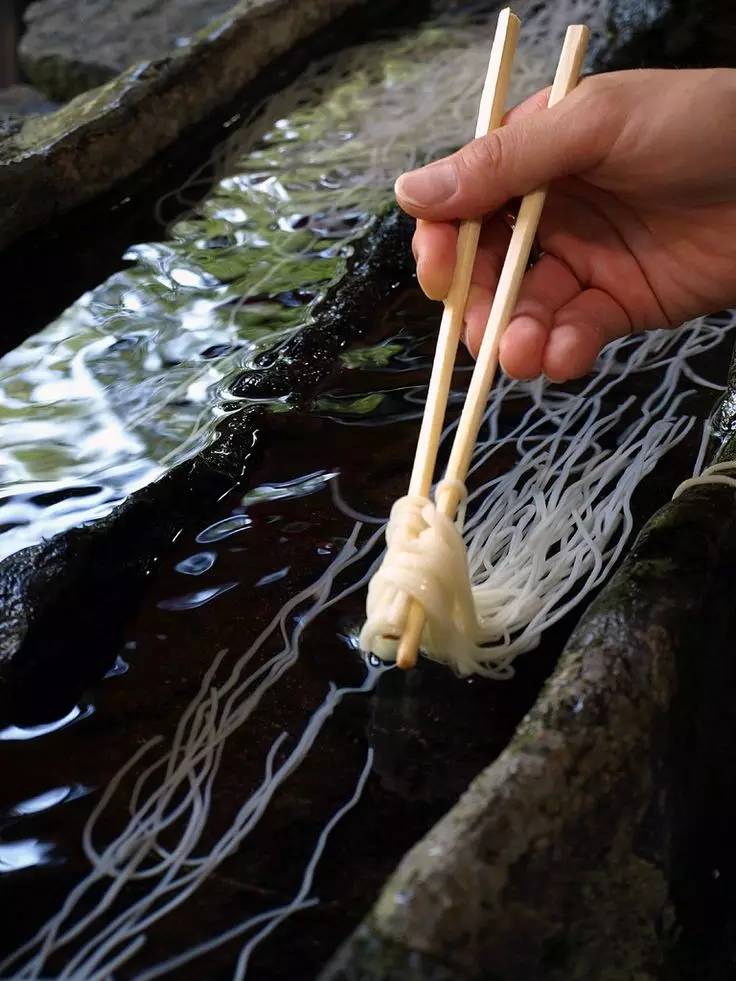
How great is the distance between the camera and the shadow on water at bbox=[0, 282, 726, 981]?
136cm

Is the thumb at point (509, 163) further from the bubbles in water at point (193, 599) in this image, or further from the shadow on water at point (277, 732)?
the bubbles in water at point (193, 599)

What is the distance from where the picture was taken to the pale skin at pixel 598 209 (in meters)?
1.81

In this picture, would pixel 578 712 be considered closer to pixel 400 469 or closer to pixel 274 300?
pixel 400 469

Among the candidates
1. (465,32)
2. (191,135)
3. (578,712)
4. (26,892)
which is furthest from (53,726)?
(465,32)

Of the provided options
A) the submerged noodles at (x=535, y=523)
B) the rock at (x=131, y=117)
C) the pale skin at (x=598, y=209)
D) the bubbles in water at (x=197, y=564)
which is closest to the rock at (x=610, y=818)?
the submerged noodles at (x=535, y=523)

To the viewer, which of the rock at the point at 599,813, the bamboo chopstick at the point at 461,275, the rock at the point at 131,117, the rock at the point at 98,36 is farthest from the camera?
the rock at the point at 98,36

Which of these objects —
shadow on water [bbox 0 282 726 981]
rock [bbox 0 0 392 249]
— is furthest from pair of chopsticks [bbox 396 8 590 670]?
rock [bbox 0 0 392 249]

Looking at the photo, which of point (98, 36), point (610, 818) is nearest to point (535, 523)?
point (610, 818)

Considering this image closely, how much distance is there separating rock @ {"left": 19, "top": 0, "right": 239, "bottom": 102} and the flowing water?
96 centimetres

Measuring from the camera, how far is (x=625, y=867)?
1.27m

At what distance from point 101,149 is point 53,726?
7.03ft

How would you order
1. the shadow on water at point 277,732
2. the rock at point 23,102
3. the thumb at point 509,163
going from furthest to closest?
the rock at point 23,102 → the thumb at point 509,163 → the shadow on water at point 277,732

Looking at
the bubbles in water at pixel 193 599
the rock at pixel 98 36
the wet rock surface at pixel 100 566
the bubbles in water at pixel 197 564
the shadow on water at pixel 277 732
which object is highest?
the rock at pixel 98 36

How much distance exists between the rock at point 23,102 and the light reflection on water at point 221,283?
0.89 meters
